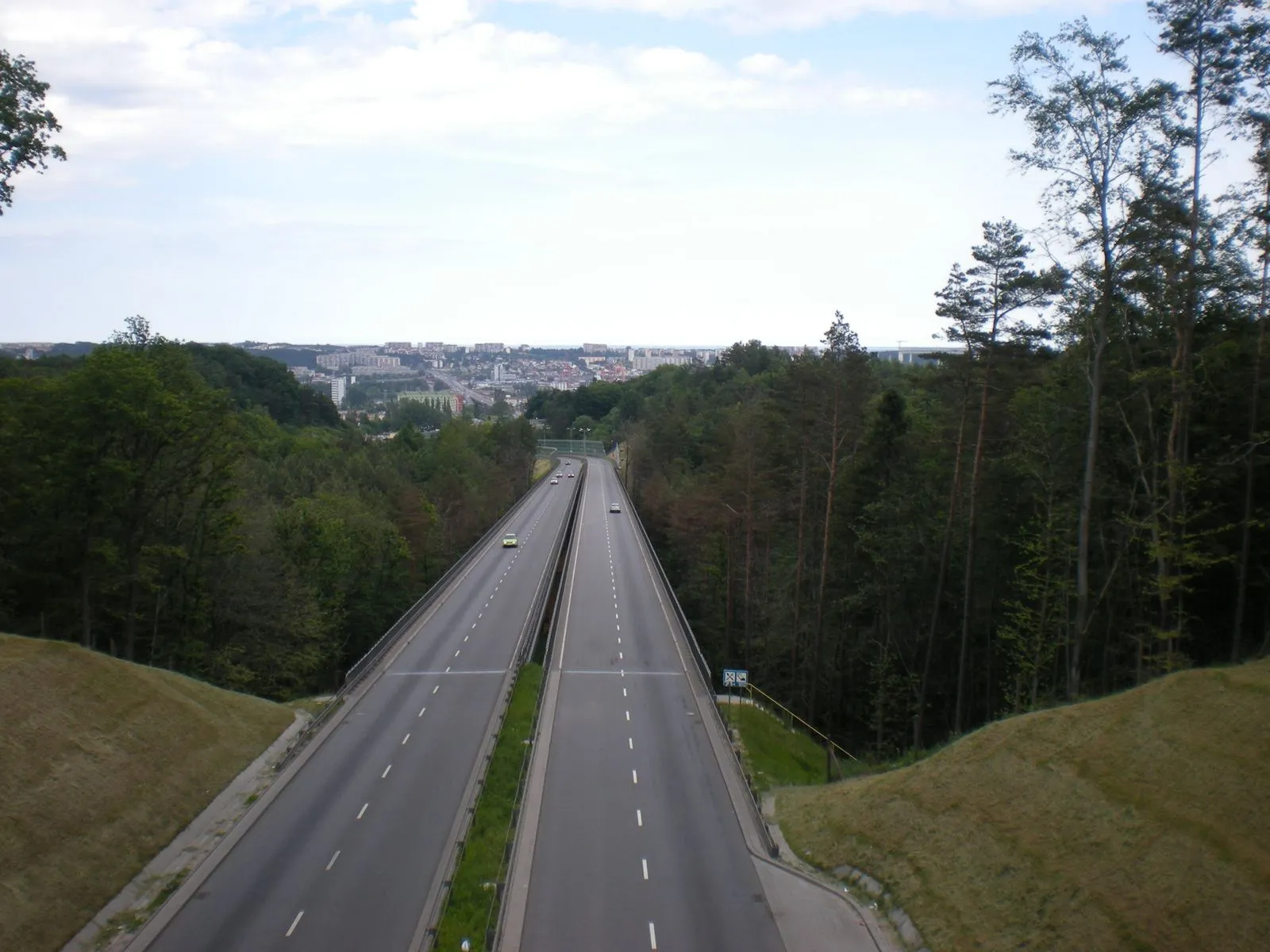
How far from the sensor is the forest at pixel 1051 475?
19625mm

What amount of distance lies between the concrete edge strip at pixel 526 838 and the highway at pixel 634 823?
4.7 inches

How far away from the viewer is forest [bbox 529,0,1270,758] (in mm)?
19625

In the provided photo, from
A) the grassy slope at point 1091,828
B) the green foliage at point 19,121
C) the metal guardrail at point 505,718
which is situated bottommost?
the metal guardrail at point 505,718

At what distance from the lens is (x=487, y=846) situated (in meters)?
19.0

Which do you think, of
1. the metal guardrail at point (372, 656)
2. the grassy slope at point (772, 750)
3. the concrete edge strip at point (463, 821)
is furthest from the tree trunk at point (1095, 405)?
the metal guardrail at point (372, 656)

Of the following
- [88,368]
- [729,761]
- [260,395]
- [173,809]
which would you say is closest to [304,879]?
[173,809]

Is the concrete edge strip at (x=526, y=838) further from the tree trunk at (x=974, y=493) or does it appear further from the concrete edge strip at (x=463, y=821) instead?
the tree trunk at (x=974, y=493)

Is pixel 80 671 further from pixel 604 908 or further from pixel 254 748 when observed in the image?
pixel 604 908

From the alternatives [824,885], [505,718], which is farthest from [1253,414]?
[505,718]

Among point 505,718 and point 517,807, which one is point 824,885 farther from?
point 505,718

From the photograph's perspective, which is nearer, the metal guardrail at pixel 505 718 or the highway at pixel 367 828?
the highway at pixel 367 828

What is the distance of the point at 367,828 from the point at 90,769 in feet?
19.3

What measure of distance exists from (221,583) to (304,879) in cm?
2234

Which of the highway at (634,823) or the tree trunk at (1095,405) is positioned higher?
the tree trunk at (1095,405)
